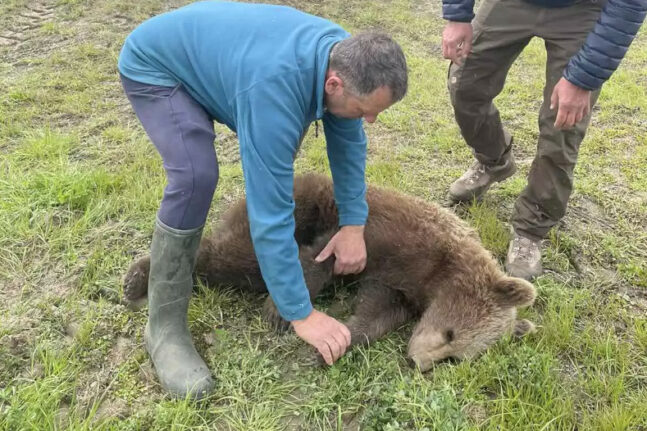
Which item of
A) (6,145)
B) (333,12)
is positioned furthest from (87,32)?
(333,12)

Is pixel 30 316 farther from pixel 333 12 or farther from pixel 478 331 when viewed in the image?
pixel 333 12

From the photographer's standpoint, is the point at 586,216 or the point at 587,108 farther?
the point at 586,216

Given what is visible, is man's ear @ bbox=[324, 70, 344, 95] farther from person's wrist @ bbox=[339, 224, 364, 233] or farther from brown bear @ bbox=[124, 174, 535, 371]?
brown bear @ bbox=[124, 174, 535, 371]

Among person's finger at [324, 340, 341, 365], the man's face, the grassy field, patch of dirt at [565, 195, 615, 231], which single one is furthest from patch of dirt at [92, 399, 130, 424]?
patch of dirt at [565, 195, 615, 231]

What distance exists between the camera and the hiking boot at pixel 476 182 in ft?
16.2

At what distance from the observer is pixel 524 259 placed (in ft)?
13.8

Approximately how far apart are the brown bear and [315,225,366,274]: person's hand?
15cm

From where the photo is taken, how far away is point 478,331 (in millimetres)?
3480

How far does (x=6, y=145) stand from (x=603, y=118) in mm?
6573

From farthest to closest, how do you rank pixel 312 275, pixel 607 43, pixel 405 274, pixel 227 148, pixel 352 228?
pixel 227 148
pixel 405 274
pixel 312 275
pixel 352 228
pixel 607 43

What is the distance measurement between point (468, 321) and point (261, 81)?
2000mm

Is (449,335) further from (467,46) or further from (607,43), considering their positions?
(467,46)

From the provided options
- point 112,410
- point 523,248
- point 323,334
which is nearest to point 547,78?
point 523,248

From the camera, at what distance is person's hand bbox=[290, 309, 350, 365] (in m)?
2.83
